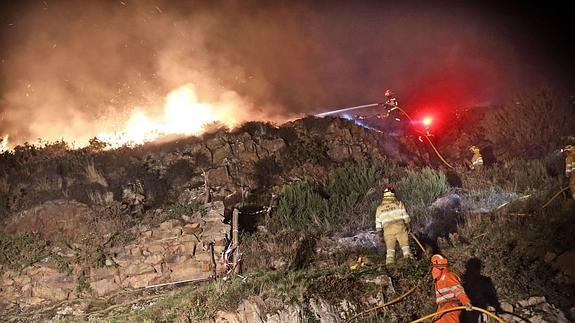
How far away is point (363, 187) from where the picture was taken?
645 inches

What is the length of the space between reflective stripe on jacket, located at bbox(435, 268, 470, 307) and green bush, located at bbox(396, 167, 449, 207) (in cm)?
718

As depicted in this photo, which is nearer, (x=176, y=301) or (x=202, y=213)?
(x=176, y=301)

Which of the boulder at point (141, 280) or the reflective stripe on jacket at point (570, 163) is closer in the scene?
the reflective stripe on jacket at point (570, 163)

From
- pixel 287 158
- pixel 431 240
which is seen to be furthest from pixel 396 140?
pixel 431 240

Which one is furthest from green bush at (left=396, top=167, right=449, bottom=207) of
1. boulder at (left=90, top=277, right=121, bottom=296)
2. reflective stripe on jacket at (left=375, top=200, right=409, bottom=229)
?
boulder at (left=90, top=277, right=121, bottom=296)

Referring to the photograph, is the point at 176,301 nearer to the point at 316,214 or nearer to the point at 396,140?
the point at 316,214

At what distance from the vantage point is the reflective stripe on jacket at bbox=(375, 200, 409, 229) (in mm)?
9602

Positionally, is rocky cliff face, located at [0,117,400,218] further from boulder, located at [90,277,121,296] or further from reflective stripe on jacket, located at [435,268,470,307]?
reflective stripe on jacket, located at [435,268,470,307]

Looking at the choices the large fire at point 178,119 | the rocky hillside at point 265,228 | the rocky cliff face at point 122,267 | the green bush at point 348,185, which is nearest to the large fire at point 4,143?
the rocky hillside at point 265,228

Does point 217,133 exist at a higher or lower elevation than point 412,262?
higher

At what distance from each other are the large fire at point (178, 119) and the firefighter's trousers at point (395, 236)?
12.8 metres

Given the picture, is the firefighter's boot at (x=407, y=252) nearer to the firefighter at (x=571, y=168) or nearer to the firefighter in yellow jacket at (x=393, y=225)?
the firefighter in yellow jacket at (x=393, y=225)

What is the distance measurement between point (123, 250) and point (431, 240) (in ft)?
27.9

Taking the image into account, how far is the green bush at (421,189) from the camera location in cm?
1466
